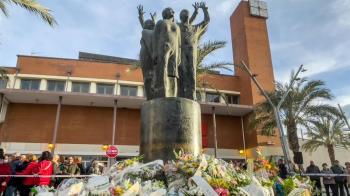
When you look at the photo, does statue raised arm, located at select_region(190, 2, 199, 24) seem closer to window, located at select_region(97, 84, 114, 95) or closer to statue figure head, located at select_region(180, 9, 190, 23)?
statue figure head, located at select_region(180, 9, 190, 23)

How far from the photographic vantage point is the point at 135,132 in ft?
85.9

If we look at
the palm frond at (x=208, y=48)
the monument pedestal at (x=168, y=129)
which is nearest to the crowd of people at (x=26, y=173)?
the monument pedestal at (x=168, y=129)

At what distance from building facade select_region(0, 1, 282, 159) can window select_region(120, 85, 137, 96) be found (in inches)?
3.4

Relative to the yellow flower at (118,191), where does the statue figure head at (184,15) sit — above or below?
above

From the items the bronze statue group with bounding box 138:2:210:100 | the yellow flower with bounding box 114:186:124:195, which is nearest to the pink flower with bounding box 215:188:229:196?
the yellow flower with bounding box 114:186:124:195

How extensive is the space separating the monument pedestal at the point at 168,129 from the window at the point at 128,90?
22874mm

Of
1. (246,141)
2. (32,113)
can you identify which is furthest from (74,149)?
(246,141)

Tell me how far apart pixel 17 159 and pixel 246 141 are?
2213 cm

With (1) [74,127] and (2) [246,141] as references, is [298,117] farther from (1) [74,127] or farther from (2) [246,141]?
(1) [74,127]

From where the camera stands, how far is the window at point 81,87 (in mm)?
25984

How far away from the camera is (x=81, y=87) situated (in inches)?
1032

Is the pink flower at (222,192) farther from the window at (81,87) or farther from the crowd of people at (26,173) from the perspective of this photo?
the window at (81,87)

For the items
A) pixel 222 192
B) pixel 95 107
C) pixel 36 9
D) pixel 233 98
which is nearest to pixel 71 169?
pixel 36 9

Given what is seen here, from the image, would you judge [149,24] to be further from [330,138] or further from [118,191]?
[330,138]
